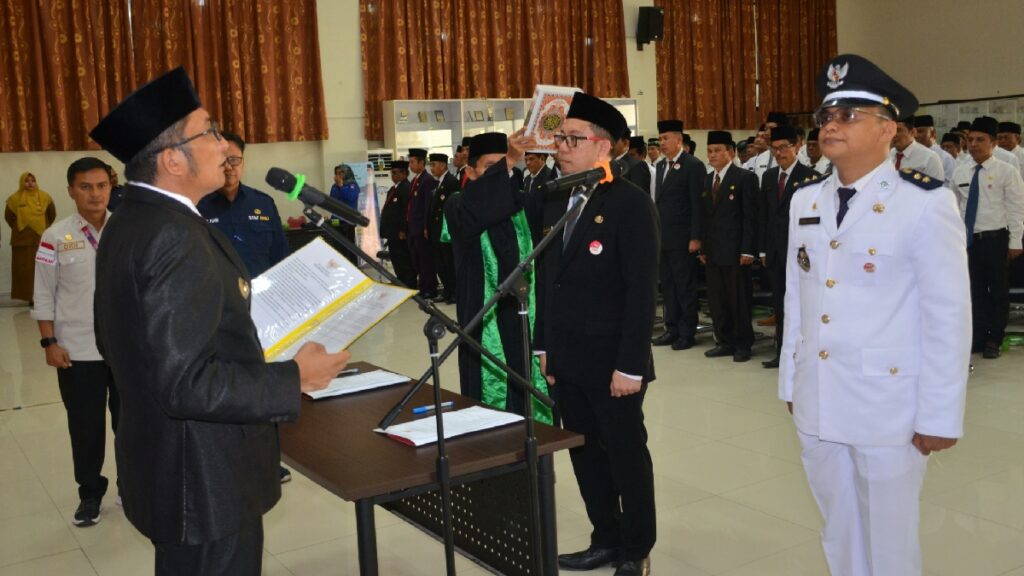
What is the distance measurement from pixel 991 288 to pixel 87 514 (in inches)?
219

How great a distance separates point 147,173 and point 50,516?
280cm

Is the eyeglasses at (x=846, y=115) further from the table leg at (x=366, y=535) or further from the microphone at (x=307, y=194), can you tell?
the table leg at (x=366, y=535)

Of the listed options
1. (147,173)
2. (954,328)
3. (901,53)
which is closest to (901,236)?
(954,328)

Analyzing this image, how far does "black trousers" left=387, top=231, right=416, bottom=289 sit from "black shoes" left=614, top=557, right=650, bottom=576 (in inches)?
327

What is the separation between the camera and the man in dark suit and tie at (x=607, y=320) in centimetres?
281

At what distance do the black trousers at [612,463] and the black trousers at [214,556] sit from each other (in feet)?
4.35

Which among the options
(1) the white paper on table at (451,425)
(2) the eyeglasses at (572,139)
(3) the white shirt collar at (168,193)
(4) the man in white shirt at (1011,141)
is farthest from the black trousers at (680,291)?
(3) the white shirt collar at (168,193)

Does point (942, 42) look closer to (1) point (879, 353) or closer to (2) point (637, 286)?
(2) point (637, 286)

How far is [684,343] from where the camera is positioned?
6.99 meters

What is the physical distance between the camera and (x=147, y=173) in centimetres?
175

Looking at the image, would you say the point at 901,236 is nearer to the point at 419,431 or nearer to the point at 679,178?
the point at 419,431

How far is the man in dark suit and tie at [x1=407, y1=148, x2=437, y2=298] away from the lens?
1047cm

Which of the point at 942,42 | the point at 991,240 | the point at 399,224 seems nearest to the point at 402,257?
the point at 399,224

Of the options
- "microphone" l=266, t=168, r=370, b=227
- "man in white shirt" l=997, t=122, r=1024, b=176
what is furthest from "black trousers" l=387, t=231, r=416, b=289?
"microphone" l=266, t=168, r=370, b=227
